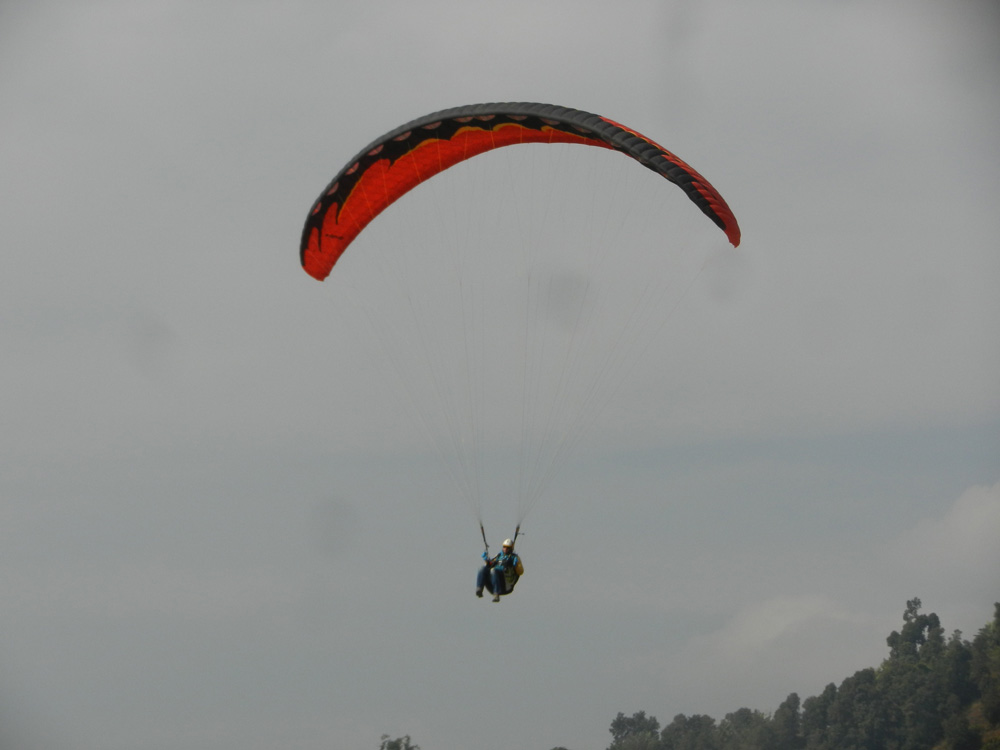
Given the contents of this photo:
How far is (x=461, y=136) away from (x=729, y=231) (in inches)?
208

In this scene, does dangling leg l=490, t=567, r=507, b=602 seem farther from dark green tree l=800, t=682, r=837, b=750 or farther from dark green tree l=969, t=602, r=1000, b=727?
dark green tree l=800, t=682, r=837, b=750

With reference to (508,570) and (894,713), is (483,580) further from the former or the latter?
(894,713)

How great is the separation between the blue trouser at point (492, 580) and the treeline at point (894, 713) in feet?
256

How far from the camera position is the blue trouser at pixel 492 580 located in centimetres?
2216

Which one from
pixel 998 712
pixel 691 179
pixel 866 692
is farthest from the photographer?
pixel 866 692

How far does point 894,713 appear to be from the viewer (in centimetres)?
10525

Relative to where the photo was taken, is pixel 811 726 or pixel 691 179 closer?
pixel 691 179

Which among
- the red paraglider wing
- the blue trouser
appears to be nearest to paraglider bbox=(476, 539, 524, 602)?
the blue trouser

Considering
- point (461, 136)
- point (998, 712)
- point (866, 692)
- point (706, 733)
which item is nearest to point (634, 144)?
point (461, 136)

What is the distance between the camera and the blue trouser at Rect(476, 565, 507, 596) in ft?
72.7

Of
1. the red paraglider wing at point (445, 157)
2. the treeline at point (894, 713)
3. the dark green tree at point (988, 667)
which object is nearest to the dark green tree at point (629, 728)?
the treeline at point (894, 713)

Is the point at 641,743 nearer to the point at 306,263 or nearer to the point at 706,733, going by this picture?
the point at 706,733

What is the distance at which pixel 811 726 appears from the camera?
115 m

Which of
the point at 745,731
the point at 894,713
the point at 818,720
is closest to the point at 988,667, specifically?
the point at 894,713
